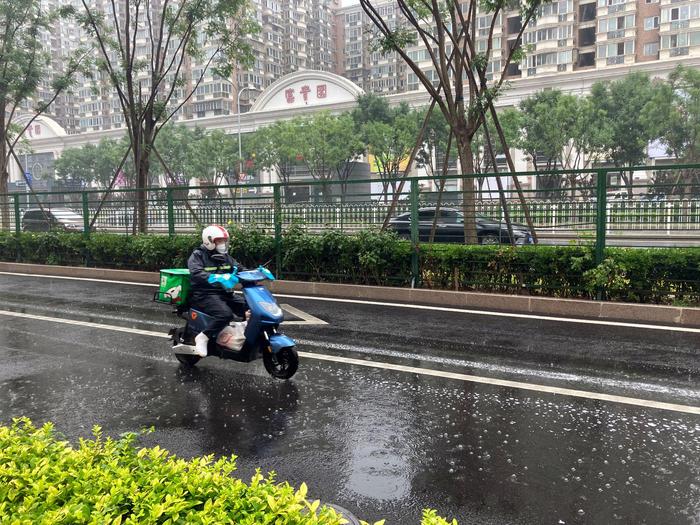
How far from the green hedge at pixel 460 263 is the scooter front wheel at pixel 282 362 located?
1827mm

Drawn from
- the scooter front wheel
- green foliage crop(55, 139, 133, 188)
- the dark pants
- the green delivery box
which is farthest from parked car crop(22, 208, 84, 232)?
green foliage crop(55, 139, 133, 188)

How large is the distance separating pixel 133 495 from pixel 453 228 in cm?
864

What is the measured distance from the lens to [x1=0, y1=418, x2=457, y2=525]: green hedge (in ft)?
6.95

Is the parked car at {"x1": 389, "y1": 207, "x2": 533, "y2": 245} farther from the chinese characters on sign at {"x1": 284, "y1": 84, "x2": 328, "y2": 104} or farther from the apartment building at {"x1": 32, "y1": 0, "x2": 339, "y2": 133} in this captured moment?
the apartment building at {"x1": 32, "y1": 0, "x2": 339, "y2": 133}

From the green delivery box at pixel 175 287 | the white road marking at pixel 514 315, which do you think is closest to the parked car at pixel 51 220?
the white road marking at pixel 514 315

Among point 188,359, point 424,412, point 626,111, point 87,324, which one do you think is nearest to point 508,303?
point 424,412

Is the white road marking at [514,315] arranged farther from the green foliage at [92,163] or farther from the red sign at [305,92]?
the green foliage at [92,163]

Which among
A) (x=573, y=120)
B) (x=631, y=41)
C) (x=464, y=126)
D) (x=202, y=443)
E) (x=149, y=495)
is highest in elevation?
(x=631, y=41)

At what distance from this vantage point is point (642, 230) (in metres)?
8.79

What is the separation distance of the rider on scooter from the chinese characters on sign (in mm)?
49601

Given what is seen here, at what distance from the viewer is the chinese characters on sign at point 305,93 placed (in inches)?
2100

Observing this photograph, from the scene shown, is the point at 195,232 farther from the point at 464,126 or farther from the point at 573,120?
the point at 573,120

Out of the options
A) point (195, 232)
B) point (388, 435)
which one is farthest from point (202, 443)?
point (195, 232)

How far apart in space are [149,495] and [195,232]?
11.3 m
